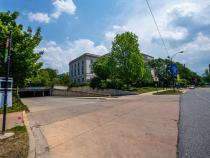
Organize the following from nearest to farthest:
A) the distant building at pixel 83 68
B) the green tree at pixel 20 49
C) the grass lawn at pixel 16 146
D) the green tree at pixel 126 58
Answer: the grass lawn at pixel 16 146, the green tree at pixel 20 49, the green tree at pixel 126 58, the distant building at pixel 83 68

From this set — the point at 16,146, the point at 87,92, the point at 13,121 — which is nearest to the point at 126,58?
the point at 87,92

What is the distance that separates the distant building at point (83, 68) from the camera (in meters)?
82.7

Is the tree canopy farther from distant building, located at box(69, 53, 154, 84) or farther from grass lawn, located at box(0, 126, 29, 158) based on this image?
grass lawn, located at box(0, 126, 29, 158)

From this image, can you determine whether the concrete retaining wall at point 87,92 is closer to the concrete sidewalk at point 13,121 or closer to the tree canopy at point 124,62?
the tree canopy at point 124,62

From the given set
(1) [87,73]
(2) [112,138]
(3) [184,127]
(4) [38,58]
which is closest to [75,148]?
(2) [112,138]

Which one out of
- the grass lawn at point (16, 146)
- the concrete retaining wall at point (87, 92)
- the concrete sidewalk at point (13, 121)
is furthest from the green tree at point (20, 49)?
the concrete retaining wall at point (87, 92)

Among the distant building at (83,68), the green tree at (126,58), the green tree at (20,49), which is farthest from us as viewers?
the distant building at (83,68)

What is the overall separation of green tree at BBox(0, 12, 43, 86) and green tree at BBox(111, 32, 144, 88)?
29.6 meters

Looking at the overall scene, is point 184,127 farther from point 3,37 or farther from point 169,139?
point 3,37

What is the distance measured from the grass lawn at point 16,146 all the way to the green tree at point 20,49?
910cm

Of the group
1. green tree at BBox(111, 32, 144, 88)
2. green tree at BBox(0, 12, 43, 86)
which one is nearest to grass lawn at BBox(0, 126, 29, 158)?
green tree at BBox(0, 12, 43, 86)

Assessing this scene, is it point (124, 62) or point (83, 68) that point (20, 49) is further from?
point (83, 68)

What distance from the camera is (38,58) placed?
1900 centimetres

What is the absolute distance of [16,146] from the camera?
6.30m
